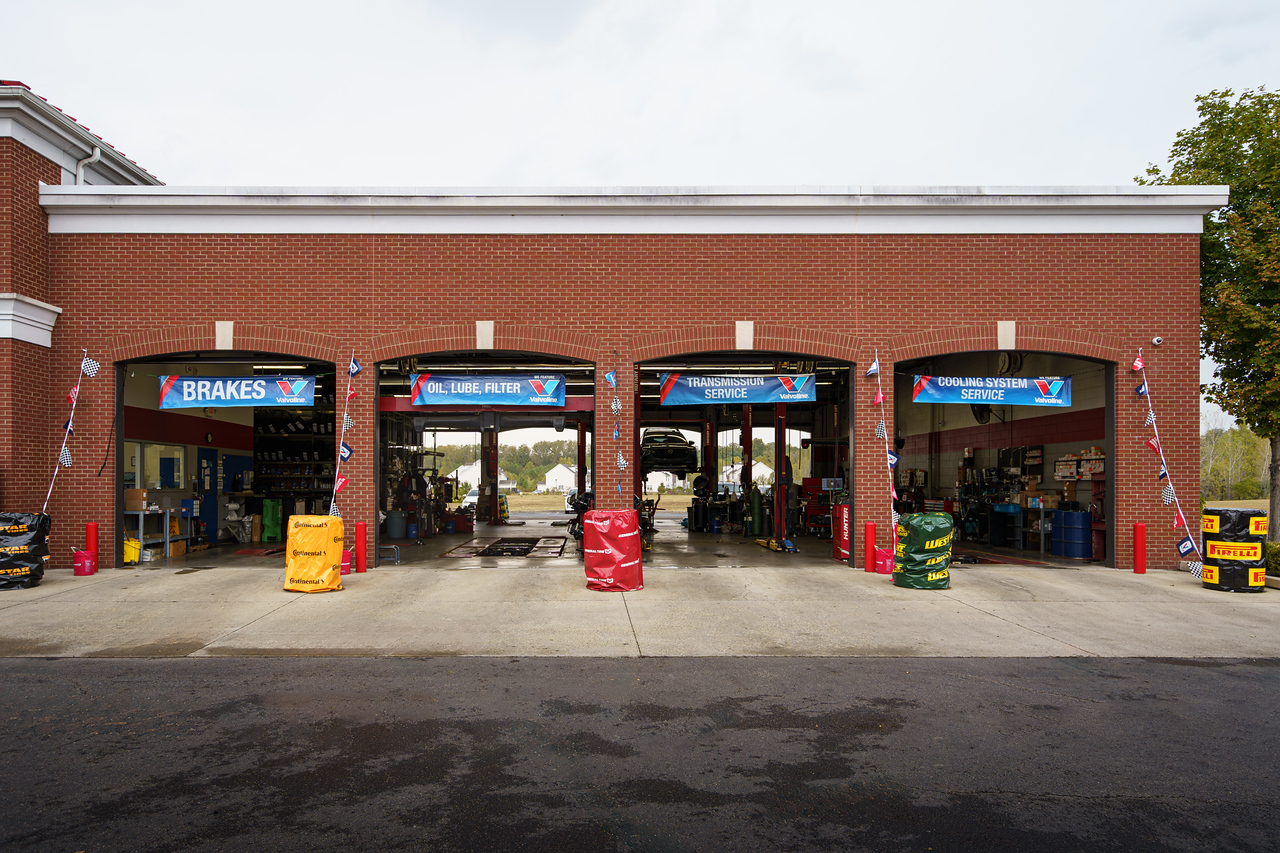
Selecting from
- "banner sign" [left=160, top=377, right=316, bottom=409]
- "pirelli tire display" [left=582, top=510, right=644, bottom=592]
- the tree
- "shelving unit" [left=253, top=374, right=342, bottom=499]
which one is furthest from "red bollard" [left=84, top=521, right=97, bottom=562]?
the tree

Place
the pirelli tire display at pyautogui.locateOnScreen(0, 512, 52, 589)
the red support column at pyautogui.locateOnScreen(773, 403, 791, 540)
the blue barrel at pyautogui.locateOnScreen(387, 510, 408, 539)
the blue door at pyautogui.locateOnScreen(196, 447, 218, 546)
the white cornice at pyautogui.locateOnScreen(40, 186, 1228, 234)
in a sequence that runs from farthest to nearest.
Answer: the blue barrel at pyautogui.locateOnScreen(387, 510, 408, 539) → the blue door at pyautogui.locateOnScreen(196, 447, 218, 546) → the red support column at pyautogui.locateOnScreen(773, 403, 791, 540) → the white cornice at pyautogui.locateOnScreen(40, 186, 1228, 234) → the pirelli tire display at pyautogui.locateOnScreen(0, 512, 52, 589)

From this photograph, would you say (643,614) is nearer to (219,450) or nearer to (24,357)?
(24,357)

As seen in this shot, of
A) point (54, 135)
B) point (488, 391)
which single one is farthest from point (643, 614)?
point (54, 135)

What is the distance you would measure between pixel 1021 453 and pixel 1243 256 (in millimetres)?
6382

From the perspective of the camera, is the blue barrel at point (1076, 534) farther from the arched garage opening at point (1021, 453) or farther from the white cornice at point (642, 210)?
the white cornice at point (642, 210)

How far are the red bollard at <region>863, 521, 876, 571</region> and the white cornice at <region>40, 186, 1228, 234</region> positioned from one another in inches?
218

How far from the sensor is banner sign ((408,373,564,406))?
14.7 metres

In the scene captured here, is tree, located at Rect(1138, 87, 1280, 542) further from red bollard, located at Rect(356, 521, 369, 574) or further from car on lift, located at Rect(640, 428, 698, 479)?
car on lift, located at Rect(640, 428, 698, 479)

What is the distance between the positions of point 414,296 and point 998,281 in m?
10.9

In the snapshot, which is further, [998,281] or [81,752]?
[998,281]

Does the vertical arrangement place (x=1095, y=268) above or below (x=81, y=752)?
above

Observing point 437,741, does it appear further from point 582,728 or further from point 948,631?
point 948,631

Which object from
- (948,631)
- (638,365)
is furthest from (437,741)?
(638,365)

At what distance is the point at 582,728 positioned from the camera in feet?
18.9
